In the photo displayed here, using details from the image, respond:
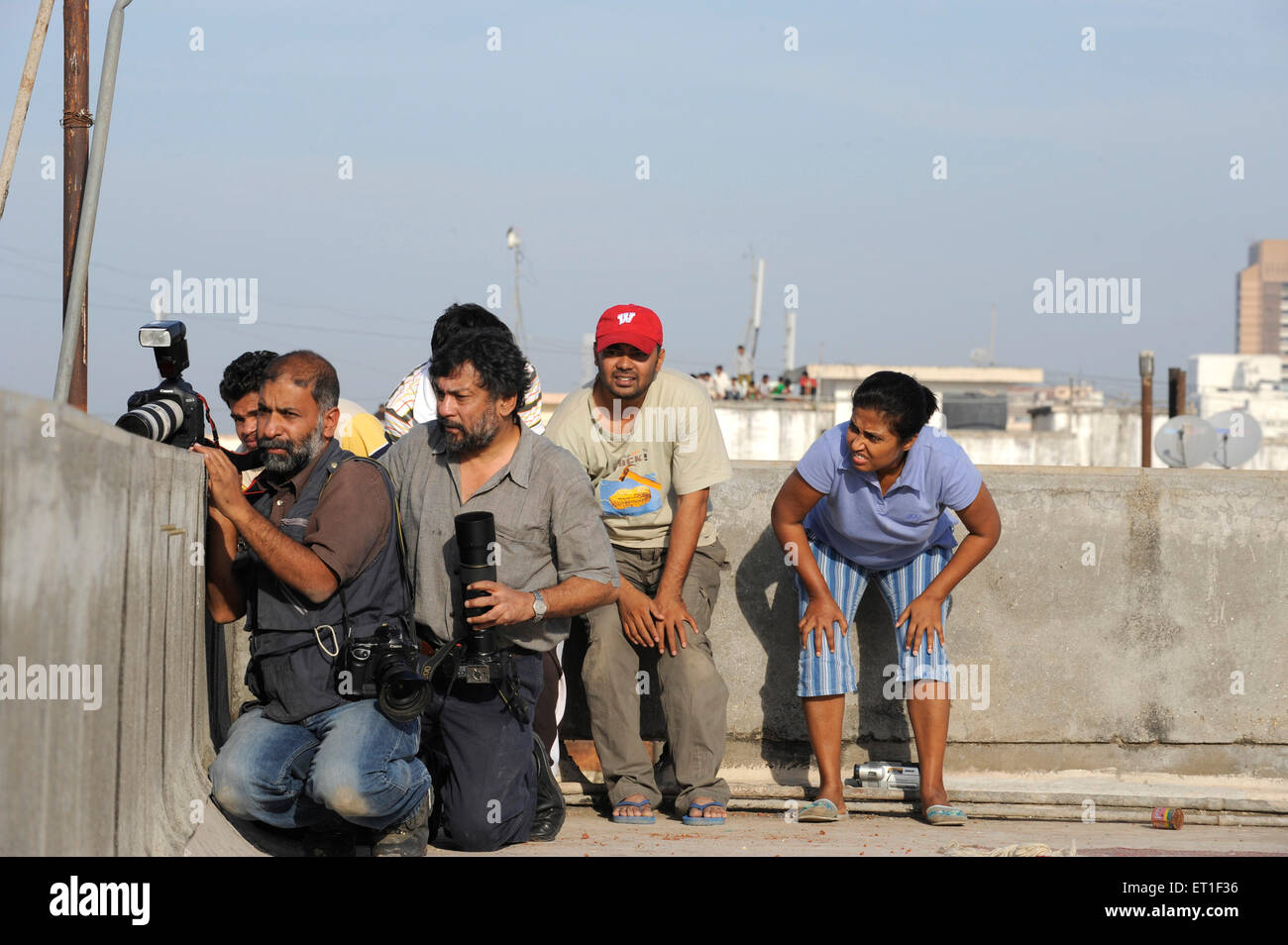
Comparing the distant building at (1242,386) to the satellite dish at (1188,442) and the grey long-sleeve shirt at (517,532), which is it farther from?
the grey long-sleeve shirt at (517,532)

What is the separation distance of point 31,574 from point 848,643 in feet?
12.3

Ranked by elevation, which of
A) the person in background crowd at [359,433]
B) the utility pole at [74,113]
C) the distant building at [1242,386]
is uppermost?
the distant building at [1242,386]

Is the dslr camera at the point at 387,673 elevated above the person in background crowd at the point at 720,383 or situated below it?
below

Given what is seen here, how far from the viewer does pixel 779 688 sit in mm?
6371

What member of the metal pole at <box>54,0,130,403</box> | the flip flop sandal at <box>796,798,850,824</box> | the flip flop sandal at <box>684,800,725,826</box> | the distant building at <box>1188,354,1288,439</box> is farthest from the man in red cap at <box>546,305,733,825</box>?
the distant building at <box>1188,354,1288,439</box>

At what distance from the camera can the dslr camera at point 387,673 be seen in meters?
4.48

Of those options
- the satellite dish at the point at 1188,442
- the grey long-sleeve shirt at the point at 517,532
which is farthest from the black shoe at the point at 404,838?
the satellite dish at the point at 1188,442

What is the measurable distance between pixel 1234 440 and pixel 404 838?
2081 cm

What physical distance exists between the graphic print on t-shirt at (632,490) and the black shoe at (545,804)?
110 cm
